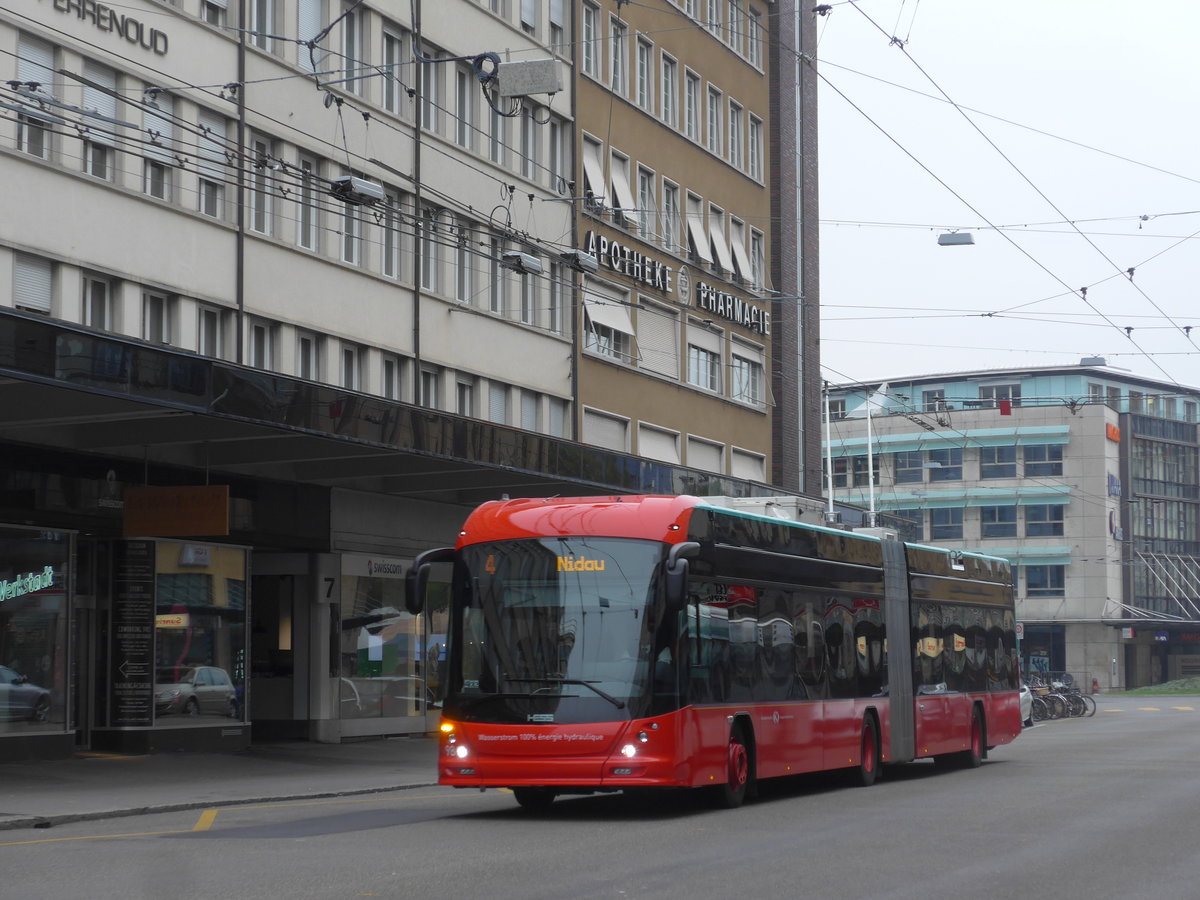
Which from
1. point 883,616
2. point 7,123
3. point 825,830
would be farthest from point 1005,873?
point 7,123

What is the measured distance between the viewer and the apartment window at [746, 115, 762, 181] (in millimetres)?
49438

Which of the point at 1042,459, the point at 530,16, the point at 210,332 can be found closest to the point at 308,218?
the point at 210,332

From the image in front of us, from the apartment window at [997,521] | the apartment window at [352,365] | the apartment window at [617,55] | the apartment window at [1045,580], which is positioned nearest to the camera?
the apartment window at [352,365]

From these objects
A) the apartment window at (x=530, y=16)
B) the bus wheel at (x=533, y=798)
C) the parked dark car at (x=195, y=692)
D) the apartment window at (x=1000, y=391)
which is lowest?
the bus wheel at (x=533, y=798)

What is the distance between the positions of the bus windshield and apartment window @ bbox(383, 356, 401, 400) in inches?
612

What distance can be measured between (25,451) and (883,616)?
10777 mm

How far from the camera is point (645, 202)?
141ft

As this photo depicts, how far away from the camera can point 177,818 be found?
57.7ft

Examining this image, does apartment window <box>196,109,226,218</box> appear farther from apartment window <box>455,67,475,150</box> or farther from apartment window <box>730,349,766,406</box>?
apartment window <box>730,349,766,406</box>

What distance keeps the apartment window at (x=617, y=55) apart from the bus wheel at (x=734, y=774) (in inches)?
1000

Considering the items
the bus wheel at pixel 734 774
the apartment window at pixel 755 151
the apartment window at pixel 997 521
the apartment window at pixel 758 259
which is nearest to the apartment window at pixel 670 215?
the apartment window at pixel 758 259

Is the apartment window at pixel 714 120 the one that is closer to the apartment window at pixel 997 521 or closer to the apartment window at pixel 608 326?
the apartment window at pixel 608 326

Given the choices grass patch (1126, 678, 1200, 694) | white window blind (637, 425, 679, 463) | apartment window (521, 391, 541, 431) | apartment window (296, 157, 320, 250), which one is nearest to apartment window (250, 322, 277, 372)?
apartment window (296, 157, 320, 250)

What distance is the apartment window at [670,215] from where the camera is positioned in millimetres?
43500
